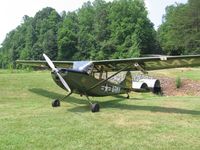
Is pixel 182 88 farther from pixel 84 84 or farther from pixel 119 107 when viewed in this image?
pixel 84 84

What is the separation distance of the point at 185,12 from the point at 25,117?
7654 centimetres

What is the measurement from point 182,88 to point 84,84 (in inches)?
480

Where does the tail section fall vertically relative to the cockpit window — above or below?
below

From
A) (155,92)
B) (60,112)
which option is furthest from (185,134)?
(155,92)

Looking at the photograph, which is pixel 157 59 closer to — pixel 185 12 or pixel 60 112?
pixel 60 112

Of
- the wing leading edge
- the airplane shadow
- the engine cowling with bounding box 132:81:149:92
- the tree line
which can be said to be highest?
the tree line

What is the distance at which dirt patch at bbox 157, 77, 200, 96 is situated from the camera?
2505cm

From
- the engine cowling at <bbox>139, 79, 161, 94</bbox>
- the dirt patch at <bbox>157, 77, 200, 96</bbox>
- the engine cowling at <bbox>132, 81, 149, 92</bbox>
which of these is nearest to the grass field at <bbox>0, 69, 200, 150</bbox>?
the engine cowling at <bbox>132, 81, 149, 92</bbox>

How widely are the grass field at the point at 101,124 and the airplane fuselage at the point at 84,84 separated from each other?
2.05 ft

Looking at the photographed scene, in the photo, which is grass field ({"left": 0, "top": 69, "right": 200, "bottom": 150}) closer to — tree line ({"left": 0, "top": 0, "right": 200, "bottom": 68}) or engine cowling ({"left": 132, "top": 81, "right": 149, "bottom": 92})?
engine cowling ({"left": 132, "top": 81, "right": 149, "bottom": 92})

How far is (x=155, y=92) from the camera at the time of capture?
24562mm

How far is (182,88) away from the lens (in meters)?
25.9

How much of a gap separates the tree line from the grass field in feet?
192

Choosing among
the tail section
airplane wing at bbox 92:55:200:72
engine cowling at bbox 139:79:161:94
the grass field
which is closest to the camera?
the grass field
